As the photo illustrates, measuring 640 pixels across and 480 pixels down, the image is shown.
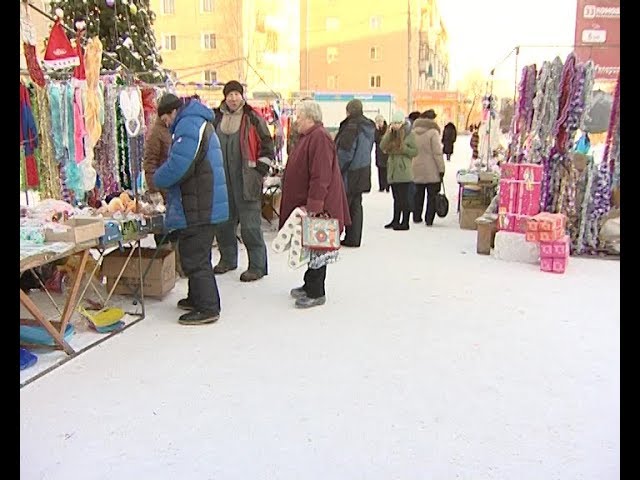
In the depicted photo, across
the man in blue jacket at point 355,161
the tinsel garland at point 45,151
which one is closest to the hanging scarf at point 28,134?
the tinsel garland at point 45,151

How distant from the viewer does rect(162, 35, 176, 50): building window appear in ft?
106

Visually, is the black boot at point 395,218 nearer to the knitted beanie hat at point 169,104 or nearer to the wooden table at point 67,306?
the knitted beanie hat at point 169,104

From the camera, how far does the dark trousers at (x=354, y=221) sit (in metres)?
7.28

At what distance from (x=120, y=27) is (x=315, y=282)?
5.82 metres

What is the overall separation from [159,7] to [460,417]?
108 feet

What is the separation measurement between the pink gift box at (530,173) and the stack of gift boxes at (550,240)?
1.63 ft

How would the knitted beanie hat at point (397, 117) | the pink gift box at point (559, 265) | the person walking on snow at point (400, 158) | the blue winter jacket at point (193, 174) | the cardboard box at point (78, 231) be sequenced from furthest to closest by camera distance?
1. the knitted beanie hat at point (397, 117)
2. the person walking on snow at point (400, 158)
3. the pink gift box at point (559, 265)
4. the blue winter jacket at point (193, 174)
5. the cardboard box at point (78, 231)

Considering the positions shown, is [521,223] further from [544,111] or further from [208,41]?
[208,41]

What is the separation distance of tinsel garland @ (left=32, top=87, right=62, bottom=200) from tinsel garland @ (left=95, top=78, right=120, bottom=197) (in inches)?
18.3

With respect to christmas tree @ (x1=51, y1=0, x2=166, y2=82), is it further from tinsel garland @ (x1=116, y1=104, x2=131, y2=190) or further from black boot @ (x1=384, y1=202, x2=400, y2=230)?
black boot @ (x1=384, y1=202, x2=400, y2=230)

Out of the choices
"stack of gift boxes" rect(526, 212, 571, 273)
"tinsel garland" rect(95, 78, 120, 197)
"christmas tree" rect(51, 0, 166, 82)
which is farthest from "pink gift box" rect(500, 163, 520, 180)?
"christmas tree" rect(51, 0, 166, 82)

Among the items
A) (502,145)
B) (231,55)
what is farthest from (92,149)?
(231,55)

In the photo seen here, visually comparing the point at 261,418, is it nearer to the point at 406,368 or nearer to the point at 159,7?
the point at 406,368

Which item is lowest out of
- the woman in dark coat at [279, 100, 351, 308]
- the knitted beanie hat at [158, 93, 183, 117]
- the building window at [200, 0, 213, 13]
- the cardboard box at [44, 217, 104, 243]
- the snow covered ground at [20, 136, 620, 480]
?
the snow covered ground at [20, 136, 620, 480]
